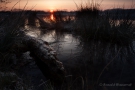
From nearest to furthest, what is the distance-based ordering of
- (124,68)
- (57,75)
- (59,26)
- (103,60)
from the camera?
1. (57,75)
2. (124,68)
3. (103,60)
4. (59,26)

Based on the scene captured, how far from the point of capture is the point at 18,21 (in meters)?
4.44

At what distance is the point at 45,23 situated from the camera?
13.6m

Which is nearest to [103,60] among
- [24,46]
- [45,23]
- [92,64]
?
[92,64]

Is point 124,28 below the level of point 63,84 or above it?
above

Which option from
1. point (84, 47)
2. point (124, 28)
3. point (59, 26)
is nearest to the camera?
point (84, 47)

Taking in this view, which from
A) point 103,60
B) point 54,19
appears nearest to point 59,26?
point 54,19

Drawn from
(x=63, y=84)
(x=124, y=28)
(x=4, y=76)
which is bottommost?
(x=63, y=84)

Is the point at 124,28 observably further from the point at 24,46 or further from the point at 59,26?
the point at 59,26

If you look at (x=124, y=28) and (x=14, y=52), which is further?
(x=124, y=28)

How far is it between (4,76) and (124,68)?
97.5 inches

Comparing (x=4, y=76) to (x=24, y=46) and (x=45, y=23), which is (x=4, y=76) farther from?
(x=45, y=23)

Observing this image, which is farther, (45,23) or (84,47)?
(45,23)

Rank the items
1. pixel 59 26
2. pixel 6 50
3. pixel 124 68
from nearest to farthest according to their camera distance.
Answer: pixel 6 50
pixel 124 68
pixel 59 26

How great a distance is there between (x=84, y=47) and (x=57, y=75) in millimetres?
2640
